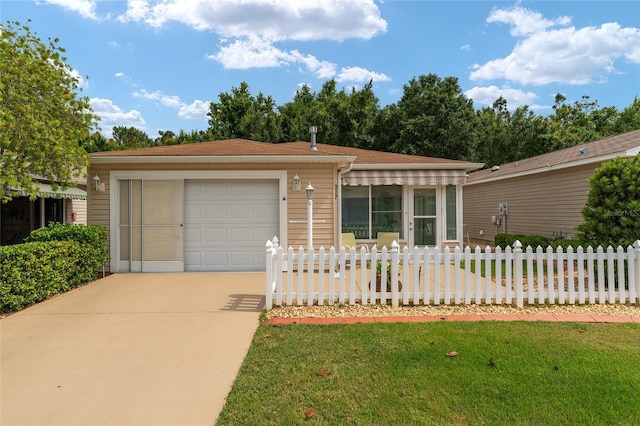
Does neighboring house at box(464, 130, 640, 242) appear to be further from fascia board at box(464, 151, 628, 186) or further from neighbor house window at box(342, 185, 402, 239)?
neighbor house window at box(342, 185, 402, 239)

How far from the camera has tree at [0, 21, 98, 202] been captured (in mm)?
5551

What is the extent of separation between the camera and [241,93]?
28625 mm

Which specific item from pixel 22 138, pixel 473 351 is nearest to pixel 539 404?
pixel 473 351

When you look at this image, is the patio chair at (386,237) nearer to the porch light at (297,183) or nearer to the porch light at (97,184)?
the porch light at (297,183)

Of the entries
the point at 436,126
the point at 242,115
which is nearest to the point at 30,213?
the point at 242,115

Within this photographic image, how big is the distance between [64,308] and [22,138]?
106 inches

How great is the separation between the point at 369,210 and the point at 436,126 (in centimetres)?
1644

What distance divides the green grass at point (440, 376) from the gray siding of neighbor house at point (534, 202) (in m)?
7.84

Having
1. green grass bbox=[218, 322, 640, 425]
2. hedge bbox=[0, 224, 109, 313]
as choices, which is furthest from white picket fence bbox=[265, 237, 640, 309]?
hedge bbox=[0, 224, 109, 313]

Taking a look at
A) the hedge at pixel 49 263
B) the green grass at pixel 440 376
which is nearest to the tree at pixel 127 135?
the hedge at pixel 49 263

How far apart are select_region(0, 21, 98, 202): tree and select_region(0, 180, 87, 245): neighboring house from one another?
5610 mm

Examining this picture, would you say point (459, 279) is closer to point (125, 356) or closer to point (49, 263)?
point (125, 356)

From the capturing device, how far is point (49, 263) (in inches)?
Answer: 226

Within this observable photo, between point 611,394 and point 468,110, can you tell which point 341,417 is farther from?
point 468,110
